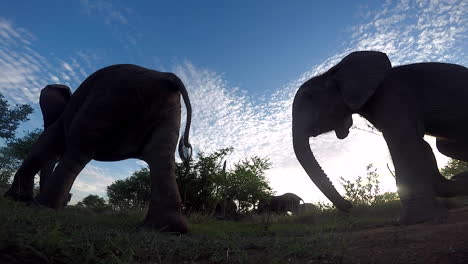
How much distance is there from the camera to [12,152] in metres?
23.7

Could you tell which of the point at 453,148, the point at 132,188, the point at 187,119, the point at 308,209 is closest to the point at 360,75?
the point at 453,148

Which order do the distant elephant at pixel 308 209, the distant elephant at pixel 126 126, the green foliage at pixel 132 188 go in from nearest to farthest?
the distant elephant at pixel 126 126, the distant elephant at pixel 308 209, the green foliage at pixel 132 188

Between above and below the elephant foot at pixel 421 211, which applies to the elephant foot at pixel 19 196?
above

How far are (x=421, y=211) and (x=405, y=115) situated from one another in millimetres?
1464

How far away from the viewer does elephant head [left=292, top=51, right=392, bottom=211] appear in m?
5.58

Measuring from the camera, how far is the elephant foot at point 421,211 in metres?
4.73

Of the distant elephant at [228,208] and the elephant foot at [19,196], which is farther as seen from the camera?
the distant elephant at [228,208]

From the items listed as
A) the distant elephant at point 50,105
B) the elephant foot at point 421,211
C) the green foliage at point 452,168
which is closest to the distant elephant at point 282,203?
the green foliage at point 452,168

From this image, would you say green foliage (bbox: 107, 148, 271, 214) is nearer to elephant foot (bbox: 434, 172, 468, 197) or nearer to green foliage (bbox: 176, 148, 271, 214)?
green foliage (bbox: 176, 148, 271, 214)

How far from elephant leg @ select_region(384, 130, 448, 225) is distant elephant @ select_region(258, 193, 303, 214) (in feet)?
45.7

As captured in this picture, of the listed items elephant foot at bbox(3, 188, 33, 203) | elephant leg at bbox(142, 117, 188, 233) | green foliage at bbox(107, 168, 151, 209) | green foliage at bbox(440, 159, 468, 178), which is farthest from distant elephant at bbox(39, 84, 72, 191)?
green foliage at bbox(440, 159, 468, 178)

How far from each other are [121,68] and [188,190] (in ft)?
35.0

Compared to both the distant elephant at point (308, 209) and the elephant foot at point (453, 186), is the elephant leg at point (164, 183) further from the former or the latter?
the distant elephant at point (308, 209)

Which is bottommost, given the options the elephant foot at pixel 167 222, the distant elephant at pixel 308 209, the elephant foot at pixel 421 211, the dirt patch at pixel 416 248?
the dirt patch at pixel 416 248
